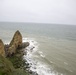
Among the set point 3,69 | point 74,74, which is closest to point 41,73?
point 74,74

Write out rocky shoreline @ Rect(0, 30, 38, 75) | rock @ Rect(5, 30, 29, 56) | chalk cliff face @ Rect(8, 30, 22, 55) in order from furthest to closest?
chalk cliff face @ Rect(8, 30, 22, 55) → rock @ Rect(5, 30, 29, 56) → rocky shoreline @ Rect(0, 30, 38, 75)

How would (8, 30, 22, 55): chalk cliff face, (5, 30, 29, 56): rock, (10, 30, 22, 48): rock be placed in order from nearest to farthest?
(5, 30, 29, 56): rock, (8, 30, 22, 55): chalk cliff face, (10, 30, 22, 48): rock

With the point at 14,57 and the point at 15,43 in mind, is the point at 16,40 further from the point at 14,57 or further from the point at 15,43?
the point at 14,57

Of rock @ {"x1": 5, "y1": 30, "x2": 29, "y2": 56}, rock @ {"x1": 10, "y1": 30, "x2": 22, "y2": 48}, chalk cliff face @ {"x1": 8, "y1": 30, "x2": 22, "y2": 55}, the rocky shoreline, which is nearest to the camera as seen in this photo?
the rocky shoreline

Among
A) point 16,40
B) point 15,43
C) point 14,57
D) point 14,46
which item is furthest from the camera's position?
point 16,40

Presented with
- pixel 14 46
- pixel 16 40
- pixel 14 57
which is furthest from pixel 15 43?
pixel 14 57

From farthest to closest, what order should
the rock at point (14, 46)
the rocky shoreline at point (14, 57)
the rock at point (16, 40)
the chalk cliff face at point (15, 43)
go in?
the rock at point (16, 40) < the chalk cliff face at point (15, 43) < the rock at point (14, 46) < the rocky shoreline at point (14, 57)

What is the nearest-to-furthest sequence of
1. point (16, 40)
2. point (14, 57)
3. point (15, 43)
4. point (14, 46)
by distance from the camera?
1. point (14, 57)
2. point (14, 46)
3. point (15, 43)
4. point (16, 40)

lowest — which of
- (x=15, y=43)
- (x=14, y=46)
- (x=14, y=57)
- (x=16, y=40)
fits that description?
(x=14, y=57)

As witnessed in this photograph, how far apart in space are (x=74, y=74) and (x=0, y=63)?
20.7 m

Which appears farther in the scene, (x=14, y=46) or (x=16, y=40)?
(x=16, y=40)

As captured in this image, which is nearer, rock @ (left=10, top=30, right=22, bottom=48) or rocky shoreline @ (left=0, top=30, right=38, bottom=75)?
rocky shoreline @ (left=0, top=30, right=38, bottom=75)

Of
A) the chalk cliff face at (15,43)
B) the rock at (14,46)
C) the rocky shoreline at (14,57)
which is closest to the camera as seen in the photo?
the rocky shoreline at (14,57)

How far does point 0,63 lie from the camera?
69.1 feet
